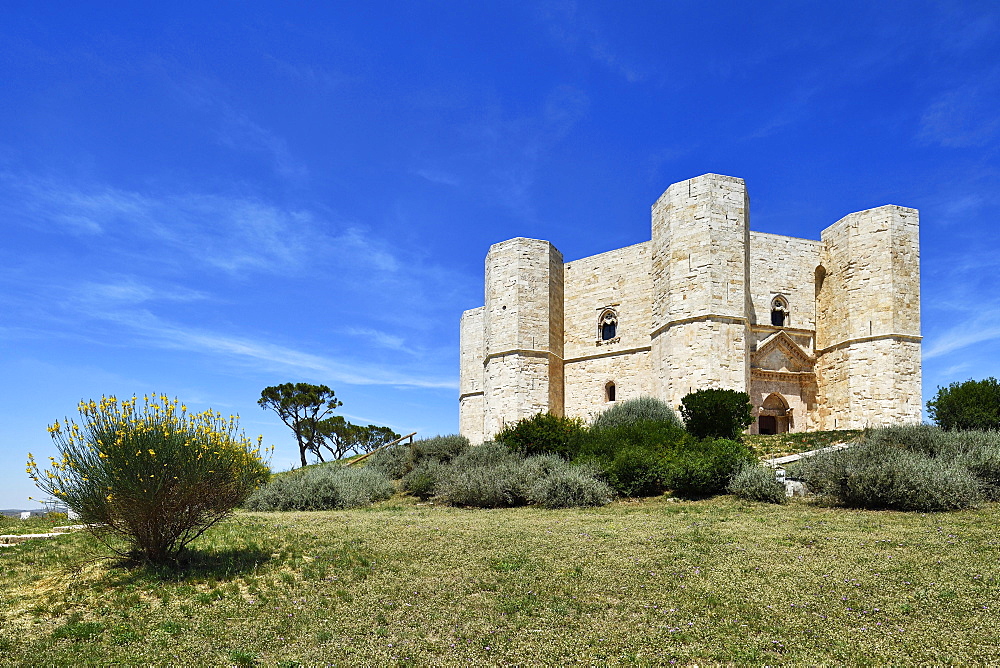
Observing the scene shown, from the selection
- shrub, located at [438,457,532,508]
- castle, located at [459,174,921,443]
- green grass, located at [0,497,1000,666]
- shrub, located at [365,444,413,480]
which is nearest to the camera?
green grass, located at [0,497,1000,666]

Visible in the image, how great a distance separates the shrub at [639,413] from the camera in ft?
70.6

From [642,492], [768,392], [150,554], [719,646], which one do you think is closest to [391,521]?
[150,554]

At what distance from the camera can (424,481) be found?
627 inches

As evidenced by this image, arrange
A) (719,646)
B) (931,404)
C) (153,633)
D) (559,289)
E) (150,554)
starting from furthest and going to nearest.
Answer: (559,289), (931,404), (150,554), (153,633), (719,646)

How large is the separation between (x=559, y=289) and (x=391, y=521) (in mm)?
19526

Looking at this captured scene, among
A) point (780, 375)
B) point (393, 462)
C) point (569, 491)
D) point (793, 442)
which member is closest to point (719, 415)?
point (793, 442)

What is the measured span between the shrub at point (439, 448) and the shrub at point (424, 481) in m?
1.65

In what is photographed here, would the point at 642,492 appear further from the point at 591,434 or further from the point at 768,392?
the point at 768,392

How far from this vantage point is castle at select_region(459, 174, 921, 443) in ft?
77.5

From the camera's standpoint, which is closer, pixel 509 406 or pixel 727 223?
pixel 727 223

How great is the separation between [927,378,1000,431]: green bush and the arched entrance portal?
664 centimetres

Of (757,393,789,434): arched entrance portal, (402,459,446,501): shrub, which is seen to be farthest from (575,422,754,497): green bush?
(757,393,789,434): arched entrance portal

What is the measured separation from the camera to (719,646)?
479 cm

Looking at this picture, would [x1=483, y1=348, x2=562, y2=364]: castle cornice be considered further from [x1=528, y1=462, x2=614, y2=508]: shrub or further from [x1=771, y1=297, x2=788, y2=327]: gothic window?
[x1=528, y1=462, x2=614, y2=508]: shrub
